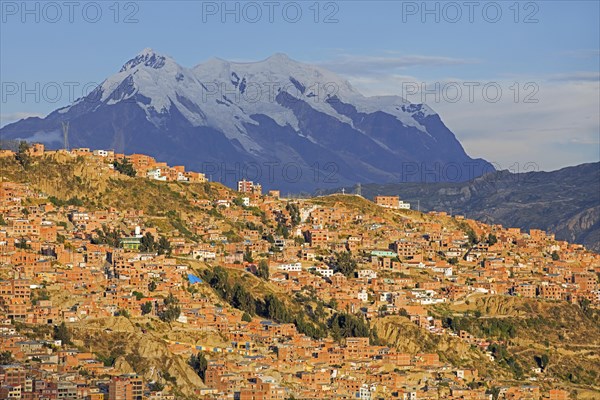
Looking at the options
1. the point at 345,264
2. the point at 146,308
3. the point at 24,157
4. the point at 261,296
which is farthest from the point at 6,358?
the point at 24,157

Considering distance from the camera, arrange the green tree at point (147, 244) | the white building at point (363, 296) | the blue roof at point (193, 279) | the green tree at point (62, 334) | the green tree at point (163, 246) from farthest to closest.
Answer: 1. the white building at point (363, 296)
2. the green tree at point (163, 246)
3. the green tree at point (147, 244)
4. the blue roof at point (193, 279)
5. the green tree at point (62, 334)

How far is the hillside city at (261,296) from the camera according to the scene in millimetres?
74500

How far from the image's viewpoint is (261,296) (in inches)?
3570

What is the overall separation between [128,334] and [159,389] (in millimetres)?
6849

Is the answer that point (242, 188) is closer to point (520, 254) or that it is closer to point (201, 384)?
point (520, 254)

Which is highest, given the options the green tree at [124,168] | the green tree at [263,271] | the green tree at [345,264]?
the green tree at [124,168]

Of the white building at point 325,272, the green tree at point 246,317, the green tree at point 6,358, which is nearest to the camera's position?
the green tree at point 6,358

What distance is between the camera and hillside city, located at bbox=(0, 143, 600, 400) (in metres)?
74.5

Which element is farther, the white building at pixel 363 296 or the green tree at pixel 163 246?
the white building at pixel 363 296

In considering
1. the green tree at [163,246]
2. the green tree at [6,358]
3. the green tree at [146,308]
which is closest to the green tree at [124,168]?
the green tree at [163,246]

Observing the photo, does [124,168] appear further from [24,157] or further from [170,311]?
[170,311]

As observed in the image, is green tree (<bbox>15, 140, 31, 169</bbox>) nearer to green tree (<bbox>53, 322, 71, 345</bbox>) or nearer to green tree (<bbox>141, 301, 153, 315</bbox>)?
green tree (<bbox>141, 301, 153, 315</bbox>)

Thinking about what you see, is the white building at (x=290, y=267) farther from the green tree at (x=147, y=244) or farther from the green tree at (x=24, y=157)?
the green tree at (x=24, y=157)

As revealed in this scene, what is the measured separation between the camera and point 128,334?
76.9 metres
